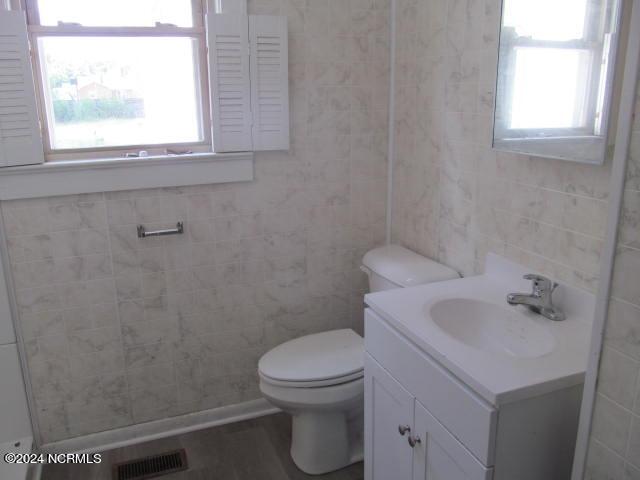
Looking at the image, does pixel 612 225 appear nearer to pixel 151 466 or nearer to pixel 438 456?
pixel 438 456

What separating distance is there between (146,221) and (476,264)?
4.18 ft

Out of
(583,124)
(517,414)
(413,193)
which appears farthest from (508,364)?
(413,193)

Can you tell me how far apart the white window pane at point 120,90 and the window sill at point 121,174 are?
0.14 meters

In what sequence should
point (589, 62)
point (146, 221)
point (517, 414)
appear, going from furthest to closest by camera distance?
point (146, 221)
point (589, 62)
point (517, 414)

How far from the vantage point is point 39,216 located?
2023 mm

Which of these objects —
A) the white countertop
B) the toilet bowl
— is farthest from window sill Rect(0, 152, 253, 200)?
the white countertop

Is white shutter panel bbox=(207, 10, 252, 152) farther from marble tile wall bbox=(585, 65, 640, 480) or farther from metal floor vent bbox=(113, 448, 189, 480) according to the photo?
marble tile wall bbox=(585, 65, 640, 480)

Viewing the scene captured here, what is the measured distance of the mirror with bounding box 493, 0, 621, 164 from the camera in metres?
1.34

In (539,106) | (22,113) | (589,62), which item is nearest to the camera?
(589,62)

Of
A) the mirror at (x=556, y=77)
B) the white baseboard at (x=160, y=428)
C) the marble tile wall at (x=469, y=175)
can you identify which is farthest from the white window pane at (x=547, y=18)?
the white baseboard at (x=160, y=428)

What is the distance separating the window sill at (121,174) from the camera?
1.96m

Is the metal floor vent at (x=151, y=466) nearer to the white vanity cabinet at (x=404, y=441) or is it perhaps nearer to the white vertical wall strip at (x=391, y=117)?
the white vanity cabinet at (x=404, y=441)

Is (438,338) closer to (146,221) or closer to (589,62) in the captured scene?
(589,62)

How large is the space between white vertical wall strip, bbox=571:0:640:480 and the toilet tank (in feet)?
3.04
